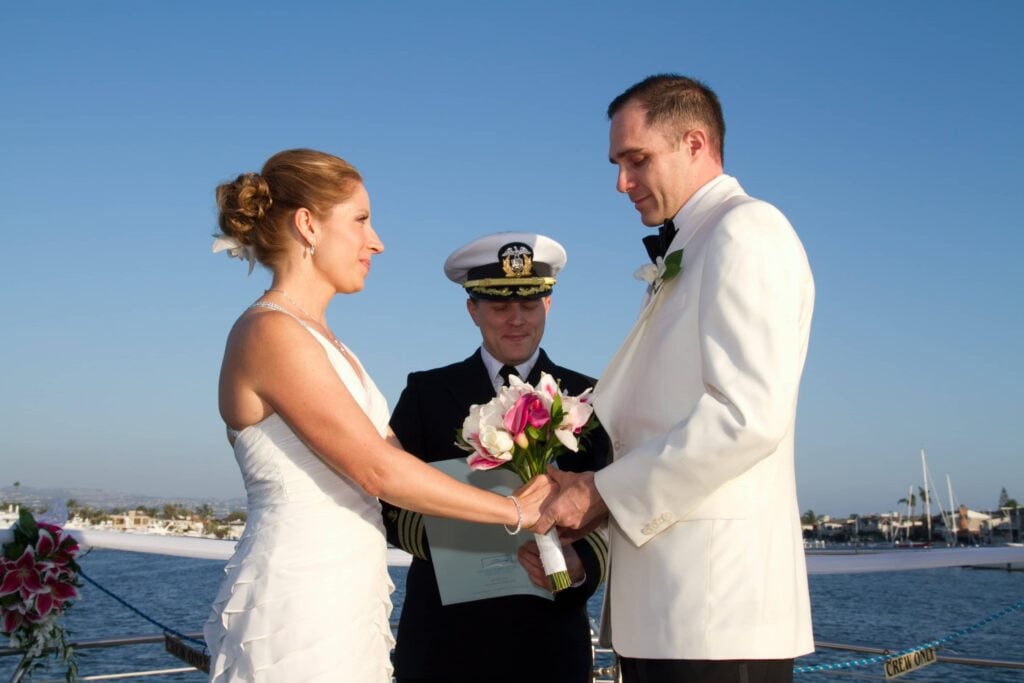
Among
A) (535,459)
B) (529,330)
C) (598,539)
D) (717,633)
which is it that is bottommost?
(717,633)

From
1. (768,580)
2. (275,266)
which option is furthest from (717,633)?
(275,266)

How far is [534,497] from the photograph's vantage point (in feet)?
9.34

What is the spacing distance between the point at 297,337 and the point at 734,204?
1235 mm

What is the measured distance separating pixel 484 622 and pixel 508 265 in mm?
1310

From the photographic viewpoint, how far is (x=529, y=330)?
11.3ft

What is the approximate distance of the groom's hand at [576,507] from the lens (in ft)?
8.90

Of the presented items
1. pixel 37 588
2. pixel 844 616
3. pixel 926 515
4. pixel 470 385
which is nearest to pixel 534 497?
pixel 470 385

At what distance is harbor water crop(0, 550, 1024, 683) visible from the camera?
26859mm

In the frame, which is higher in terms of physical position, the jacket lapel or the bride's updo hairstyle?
the bride's updo hairstyle

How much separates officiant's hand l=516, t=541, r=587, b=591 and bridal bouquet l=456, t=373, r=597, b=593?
7cm

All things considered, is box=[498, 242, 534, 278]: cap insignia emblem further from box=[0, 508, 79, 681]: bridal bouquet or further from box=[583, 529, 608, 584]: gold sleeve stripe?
box=[0, 508, 79, 681]: bridal bouquet

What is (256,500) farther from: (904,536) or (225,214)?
(904,536)

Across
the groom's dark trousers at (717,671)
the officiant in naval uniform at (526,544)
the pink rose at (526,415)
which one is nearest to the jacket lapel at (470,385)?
the officiant in naval uniform at (526,544)


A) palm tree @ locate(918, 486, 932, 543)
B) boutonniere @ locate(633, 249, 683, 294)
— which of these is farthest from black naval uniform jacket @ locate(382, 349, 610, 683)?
palm tree @ locate(918, 486, 932, 543)
